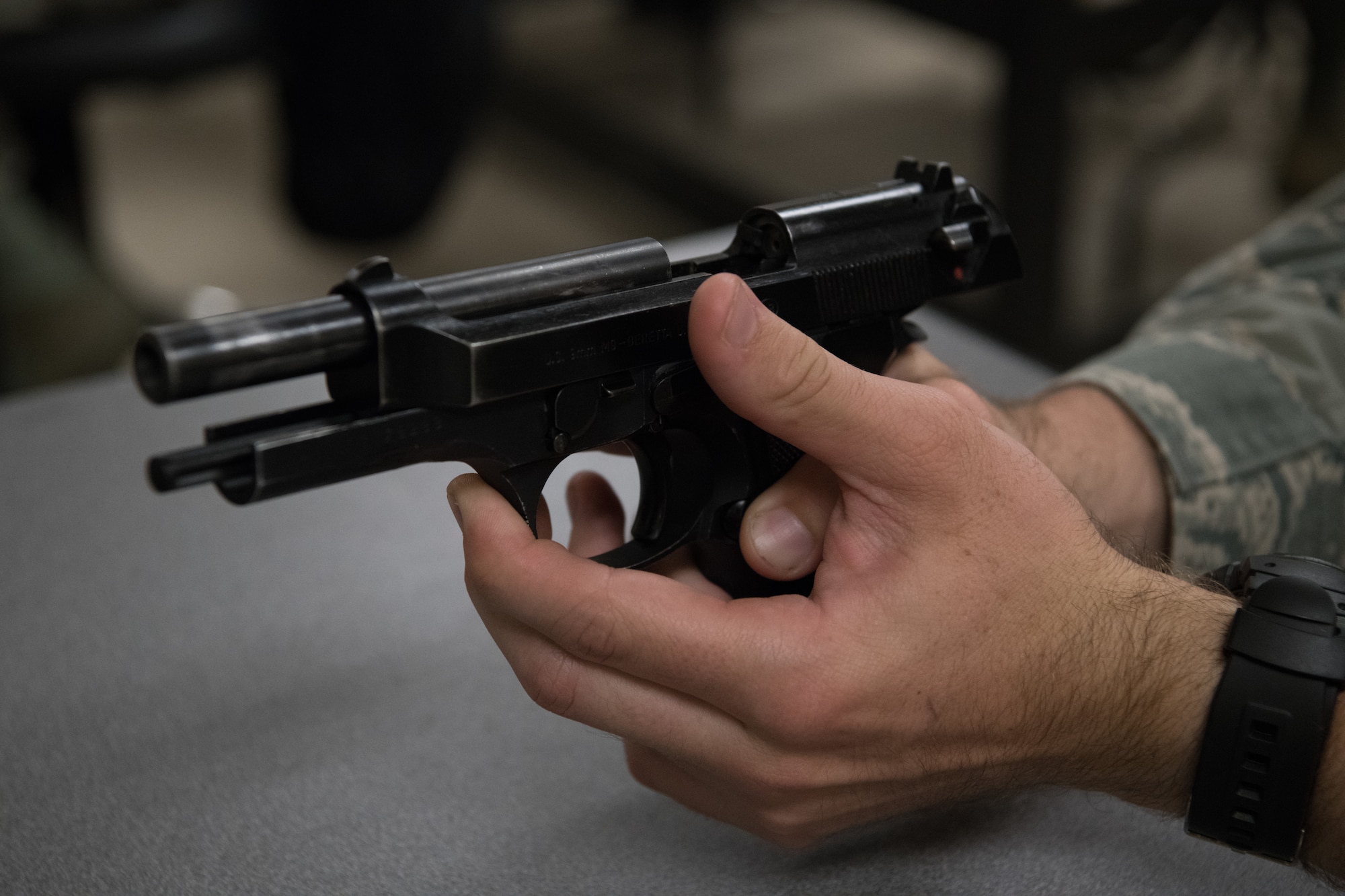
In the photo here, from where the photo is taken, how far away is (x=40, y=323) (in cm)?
186

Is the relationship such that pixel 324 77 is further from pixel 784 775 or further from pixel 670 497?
pixel 784 775

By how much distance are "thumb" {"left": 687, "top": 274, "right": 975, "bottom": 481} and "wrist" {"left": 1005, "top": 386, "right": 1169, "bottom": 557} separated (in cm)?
30

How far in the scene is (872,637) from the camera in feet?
2.01

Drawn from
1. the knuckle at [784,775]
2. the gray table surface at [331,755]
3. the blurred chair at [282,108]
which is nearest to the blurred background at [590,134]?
the blurred chair at [282,108]

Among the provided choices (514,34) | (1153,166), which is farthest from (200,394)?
(514,34)

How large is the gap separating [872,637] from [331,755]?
35 centimetres

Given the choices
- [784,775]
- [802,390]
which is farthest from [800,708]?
[802,390]

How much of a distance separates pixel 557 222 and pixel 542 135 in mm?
444

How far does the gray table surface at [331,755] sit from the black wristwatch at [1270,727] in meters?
0.05

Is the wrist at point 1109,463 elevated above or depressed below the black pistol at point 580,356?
below

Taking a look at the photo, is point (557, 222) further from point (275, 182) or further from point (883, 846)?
point (883, 846)

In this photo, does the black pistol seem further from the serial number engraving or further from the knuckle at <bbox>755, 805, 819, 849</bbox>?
the knuckle at <bbox>755, 805, 819, 849</bbox>

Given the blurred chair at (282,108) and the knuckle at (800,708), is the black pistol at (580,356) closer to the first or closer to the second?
the knuckle at (800,708)

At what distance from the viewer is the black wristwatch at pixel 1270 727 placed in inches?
24.5
